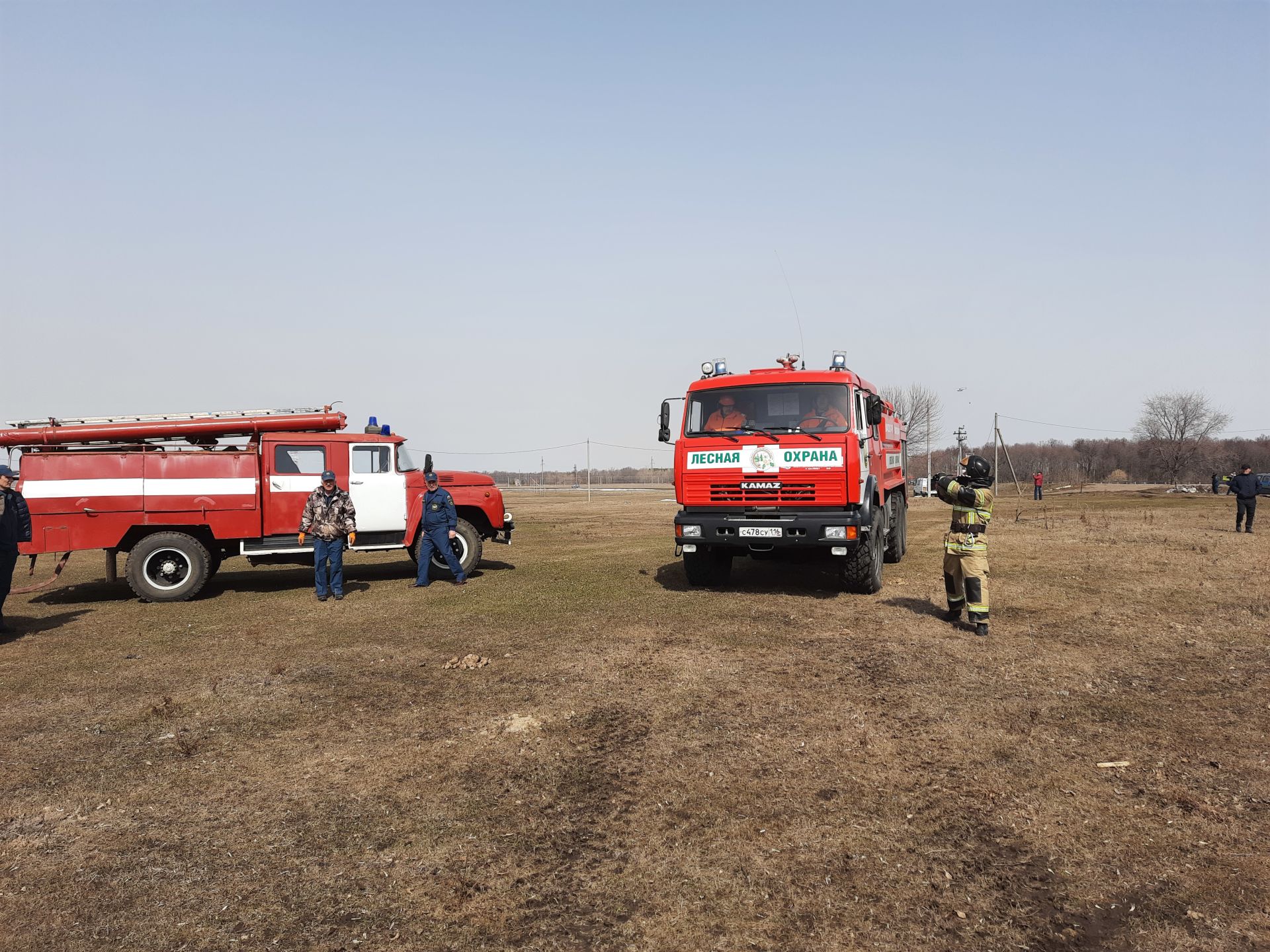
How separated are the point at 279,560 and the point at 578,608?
16.0ft

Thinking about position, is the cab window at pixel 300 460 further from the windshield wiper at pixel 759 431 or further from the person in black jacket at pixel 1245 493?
the person in black jacket at pixel 1245 493

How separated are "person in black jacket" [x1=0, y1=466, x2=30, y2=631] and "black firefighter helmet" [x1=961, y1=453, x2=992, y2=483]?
10338 millimetres

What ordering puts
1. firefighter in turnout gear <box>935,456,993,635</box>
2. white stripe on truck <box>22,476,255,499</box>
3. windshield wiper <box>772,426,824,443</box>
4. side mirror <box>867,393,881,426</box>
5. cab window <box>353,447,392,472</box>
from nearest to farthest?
firefighter in turnout gear <box>935,456,993,635</box>, windshield wiper <box>772,426,824,443</box>, side mirror <box>867,393,881,426</box>, white stripe on truck <box>22,476,255,499</box>, cab window <box>353,447,392,472</box>

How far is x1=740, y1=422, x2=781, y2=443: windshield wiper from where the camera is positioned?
9.42 m

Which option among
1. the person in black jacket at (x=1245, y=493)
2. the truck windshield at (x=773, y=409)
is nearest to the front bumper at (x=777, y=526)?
the truck windshield at (x=773, y=409)

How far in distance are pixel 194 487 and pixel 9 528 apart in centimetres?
234

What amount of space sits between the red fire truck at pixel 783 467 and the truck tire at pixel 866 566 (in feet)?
0.04

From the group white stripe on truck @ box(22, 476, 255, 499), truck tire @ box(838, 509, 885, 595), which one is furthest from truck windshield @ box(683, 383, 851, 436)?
white stripe on truck @ box(22, 476, 255, 499)

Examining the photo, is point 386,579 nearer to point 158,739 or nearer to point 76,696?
point 76,696

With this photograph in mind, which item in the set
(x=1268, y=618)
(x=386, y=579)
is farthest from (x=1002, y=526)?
(x=386, y=579)

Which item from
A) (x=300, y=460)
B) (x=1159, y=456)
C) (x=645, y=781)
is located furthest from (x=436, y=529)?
(x=1159, y=456)

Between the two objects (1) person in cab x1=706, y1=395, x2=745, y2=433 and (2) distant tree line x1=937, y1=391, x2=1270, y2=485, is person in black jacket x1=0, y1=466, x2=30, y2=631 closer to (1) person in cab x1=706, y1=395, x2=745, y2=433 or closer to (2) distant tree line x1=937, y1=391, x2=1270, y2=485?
(1) person in cab x1=706, y1=395, x2=745, y2=433

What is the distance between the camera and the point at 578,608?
9492 mm

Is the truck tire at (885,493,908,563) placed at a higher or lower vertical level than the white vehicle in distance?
lower
